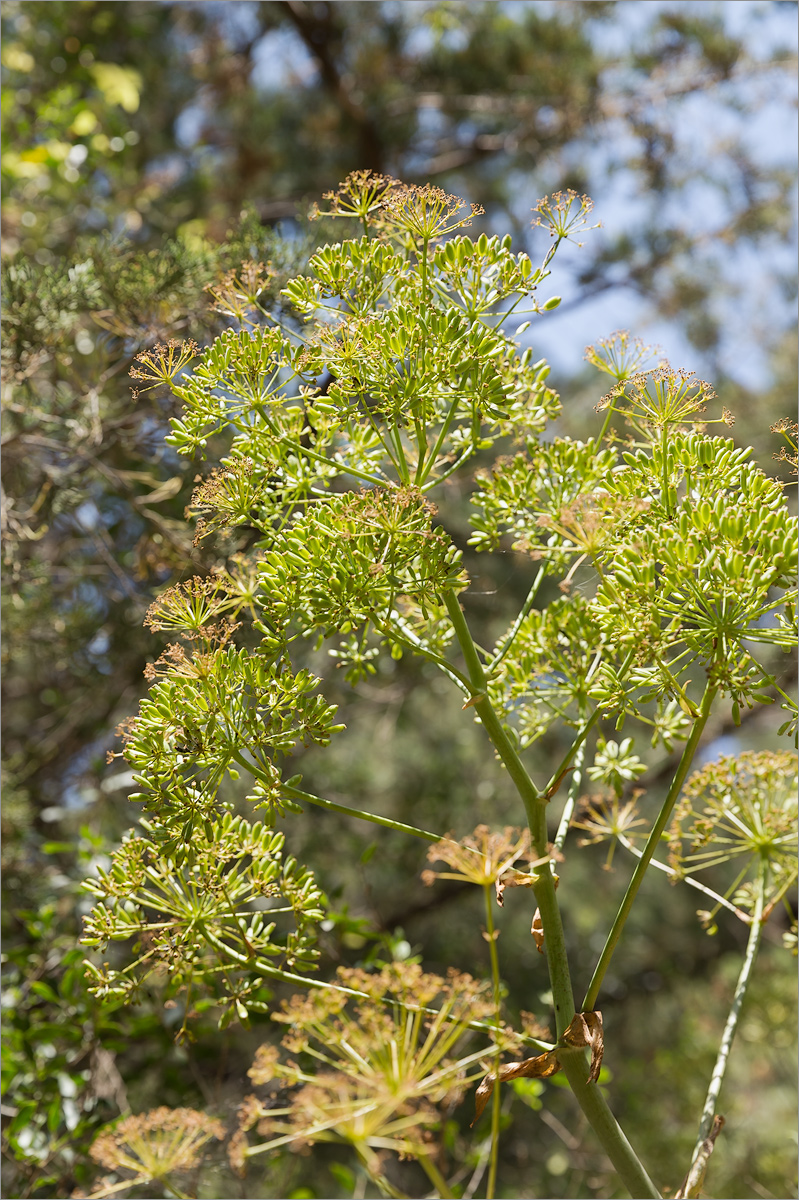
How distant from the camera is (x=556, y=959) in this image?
0.62m

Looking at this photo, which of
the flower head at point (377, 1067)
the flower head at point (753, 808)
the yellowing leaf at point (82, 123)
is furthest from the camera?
the yellowing leaf at point (82, 123)

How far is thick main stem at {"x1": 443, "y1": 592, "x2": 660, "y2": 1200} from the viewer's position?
1.97 feet

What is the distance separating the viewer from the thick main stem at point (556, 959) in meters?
0.60

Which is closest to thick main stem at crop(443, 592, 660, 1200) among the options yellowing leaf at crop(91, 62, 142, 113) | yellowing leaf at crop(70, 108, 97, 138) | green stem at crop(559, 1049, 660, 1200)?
green stem at crop(559, 1049, 660, 1200)

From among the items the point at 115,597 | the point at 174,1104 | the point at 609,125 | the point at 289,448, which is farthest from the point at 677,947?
the point at 289,448

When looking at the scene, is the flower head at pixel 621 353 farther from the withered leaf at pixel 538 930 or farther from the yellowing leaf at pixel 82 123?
the yellowing leaf at pixel 82 123

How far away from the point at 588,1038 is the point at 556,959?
5 cm

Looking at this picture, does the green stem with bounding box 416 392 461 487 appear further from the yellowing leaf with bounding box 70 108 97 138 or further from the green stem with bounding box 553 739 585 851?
the yellowing leaf with bounding box 70 108 97 138

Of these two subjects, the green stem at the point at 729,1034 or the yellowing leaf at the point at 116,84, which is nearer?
the green stem at the point at 729,1034

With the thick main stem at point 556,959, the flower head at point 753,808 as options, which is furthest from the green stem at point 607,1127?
the flower head at point 753,808

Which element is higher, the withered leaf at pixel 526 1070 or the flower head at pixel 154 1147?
the withered leaf at pixel 526 1070

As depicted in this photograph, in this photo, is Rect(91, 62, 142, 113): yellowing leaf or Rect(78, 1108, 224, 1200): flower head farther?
Rect(91, 62, 142, 113): yellowing leaf

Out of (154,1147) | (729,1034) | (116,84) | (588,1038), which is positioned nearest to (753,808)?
(729,1034)

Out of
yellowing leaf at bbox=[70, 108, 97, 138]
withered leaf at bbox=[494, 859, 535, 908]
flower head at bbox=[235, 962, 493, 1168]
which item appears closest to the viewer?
flower head at bbox=[235, 962, 493, 1168]
